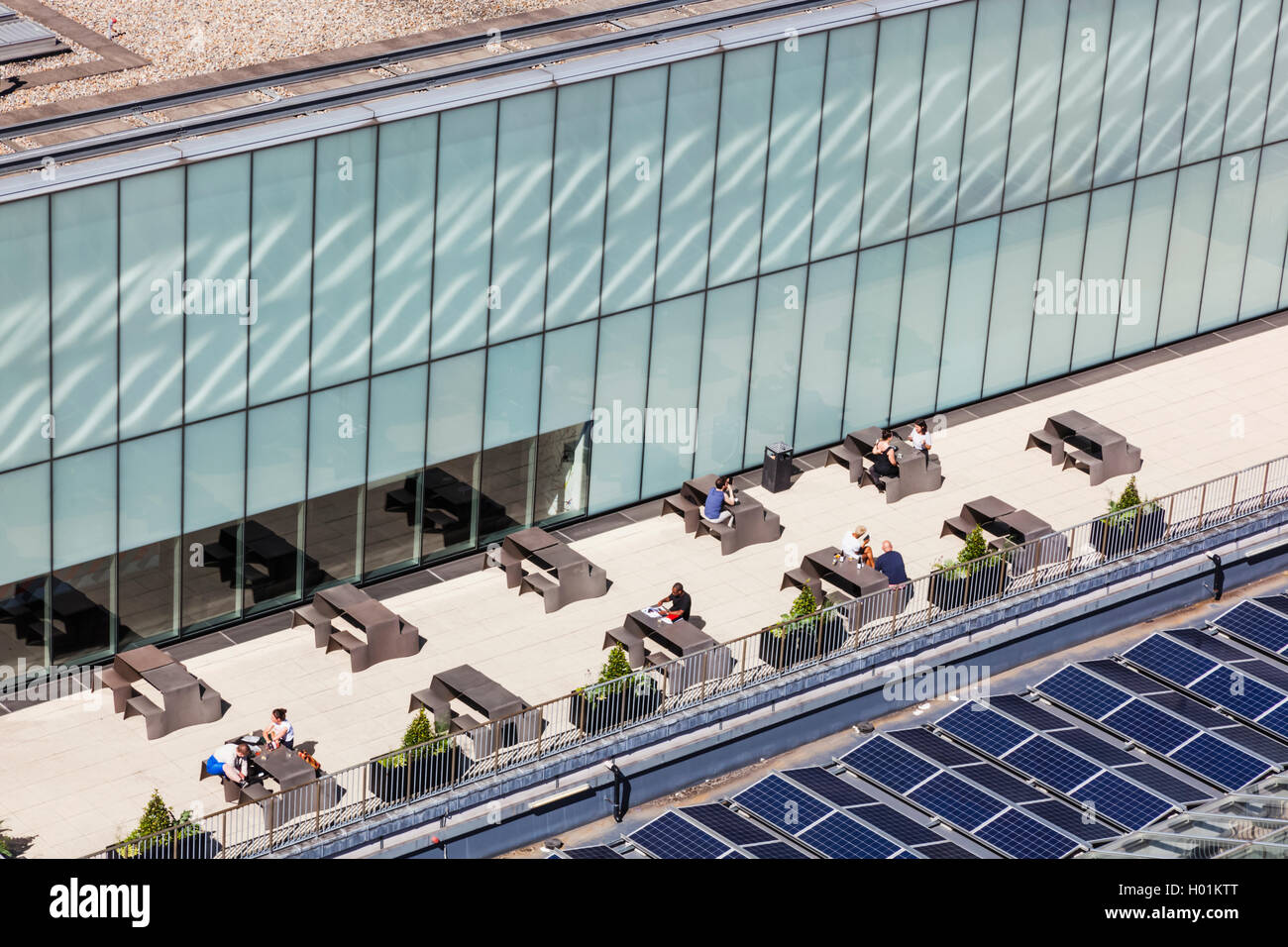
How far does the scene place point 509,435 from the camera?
110ft

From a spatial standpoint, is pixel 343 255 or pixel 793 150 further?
pixel 793 150

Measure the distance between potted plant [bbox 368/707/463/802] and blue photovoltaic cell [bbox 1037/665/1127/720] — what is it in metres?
8.77

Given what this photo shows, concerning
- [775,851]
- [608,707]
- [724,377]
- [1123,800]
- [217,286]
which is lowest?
[775,851]

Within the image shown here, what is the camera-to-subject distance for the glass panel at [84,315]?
90.8 feet

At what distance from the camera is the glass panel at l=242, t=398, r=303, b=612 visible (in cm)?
3077

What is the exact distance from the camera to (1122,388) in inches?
1591

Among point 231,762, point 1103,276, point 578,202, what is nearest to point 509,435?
point 578,202

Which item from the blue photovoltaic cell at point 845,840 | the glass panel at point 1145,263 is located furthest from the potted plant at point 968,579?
the glass panel at point 1145,263

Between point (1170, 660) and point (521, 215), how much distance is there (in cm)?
1148

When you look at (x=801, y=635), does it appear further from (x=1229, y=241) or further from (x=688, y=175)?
(x=1229, y=241)

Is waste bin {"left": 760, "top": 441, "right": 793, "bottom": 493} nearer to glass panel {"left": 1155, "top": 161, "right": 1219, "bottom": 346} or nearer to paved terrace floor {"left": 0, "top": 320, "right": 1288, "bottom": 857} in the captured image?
paved terrace floor {"left": 0, "top": 320, "right": 1288, "bottom": 857}

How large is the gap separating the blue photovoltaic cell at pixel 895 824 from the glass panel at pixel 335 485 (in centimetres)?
933

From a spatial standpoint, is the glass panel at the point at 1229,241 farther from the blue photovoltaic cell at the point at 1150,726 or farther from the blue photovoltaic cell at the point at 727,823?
the blue photovoltaic cell at the point at 727,823

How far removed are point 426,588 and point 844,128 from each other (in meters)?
10.0
